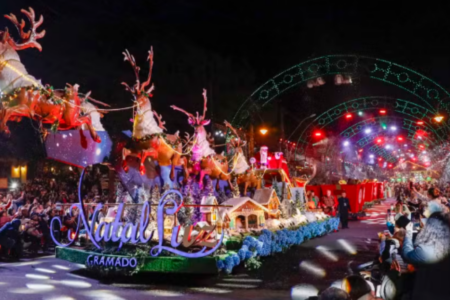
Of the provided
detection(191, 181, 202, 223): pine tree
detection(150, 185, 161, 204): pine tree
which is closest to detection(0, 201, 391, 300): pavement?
detection(191, 181, 202, 223): pine tree

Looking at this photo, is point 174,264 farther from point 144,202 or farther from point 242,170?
point 242,170

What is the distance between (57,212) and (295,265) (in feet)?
32.8

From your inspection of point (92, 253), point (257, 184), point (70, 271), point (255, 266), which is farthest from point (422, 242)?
point (257, 184)

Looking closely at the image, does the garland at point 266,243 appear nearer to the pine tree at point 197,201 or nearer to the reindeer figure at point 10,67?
the pine tree at point 197,201

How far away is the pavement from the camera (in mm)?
9094

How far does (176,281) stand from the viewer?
34.4 feet

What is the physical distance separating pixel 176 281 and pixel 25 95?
18.7 ft

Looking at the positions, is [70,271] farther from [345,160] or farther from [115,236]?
[345,160]

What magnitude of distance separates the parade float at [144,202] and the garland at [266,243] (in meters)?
0.03

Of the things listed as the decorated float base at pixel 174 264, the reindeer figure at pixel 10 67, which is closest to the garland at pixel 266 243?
the decorated float base at pixel 174 264

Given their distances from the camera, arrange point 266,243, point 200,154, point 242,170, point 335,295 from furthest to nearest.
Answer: point 242,170
point 200,154
point 266,243
point 335,295

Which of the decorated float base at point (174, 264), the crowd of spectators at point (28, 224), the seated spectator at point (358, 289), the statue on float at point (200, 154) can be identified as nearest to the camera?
the seated spectator at point (358, 289)

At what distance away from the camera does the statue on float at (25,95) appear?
1034 cm

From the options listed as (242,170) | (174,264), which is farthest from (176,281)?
(242,170)
